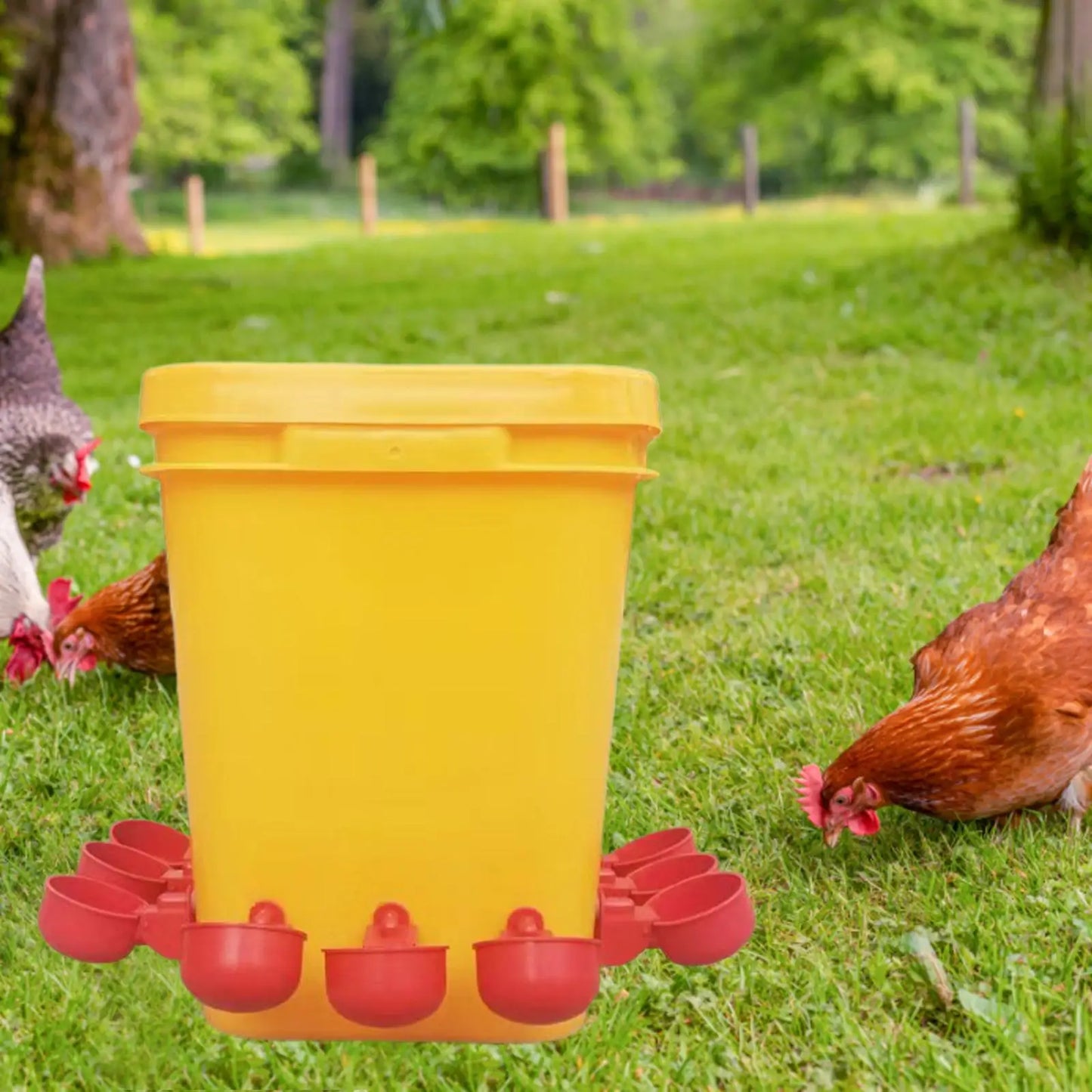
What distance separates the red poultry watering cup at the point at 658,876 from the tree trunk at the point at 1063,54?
7.08 m

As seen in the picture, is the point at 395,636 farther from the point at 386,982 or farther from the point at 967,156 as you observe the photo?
the point at 967,156

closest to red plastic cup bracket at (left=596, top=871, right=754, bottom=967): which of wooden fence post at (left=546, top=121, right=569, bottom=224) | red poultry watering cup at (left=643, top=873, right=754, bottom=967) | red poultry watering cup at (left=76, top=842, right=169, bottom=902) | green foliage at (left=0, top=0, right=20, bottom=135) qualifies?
red poultry watering cup at (left=643, top=873, right=754, bottom=967)

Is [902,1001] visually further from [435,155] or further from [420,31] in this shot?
[435,155]

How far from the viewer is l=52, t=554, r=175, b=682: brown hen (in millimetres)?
2943

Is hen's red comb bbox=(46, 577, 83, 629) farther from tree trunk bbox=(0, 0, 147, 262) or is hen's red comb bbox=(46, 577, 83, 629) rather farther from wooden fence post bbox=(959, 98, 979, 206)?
wooden fence post bbox=(959, 98, 979, 206)

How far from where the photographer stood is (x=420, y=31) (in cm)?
810

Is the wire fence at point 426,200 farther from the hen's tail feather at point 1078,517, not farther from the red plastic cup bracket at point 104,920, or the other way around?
the red plastic cup bracket at point 104,920

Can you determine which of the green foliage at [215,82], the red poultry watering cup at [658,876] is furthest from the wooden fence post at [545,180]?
the red poultry watering cup at [658,876]

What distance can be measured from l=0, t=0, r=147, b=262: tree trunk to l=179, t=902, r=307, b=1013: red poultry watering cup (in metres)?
11.3

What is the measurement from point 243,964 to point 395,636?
1.30 ft

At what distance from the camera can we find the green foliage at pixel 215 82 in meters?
31.0

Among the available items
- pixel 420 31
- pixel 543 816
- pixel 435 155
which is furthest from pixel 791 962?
pixel 435 155

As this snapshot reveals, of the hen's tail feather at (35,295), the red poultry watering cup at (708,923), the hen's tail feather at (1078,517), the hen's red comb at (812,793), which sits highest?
the hen's tail feather at (35,295)

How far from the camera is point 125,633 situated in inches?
116
